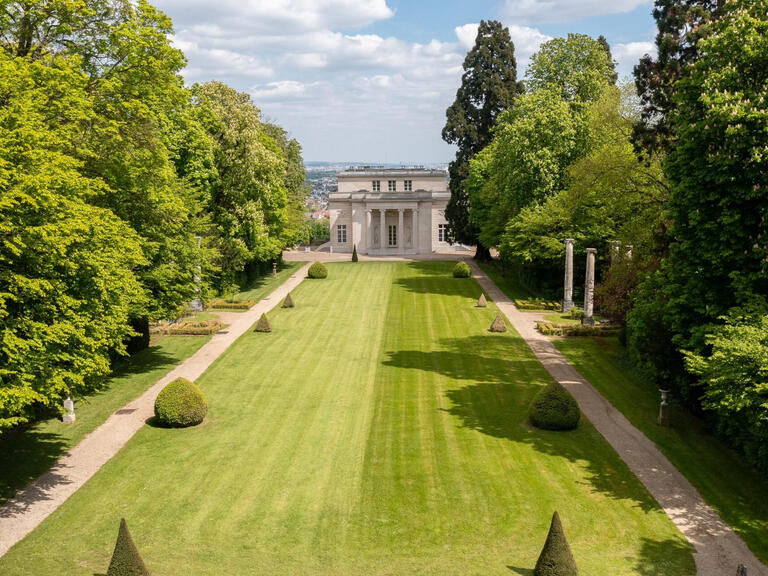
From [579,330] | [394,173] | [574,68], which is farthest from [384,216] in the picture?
[579,330]

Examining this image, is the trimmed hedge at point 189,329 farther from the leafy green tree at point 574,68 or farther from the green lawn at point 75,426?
the leafy green tree at point 574,68

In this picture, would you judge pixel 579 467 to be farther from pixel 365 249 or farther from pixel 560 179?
pixel 365 249

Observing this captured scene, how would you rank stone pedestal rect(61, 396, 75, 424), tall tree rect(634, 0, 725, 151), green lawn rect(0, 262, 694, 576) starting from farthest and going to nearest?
tall tree rect(634, 0, 725, 151), stone pedestal rect(61, 396, 75, 424), green lawn rect(0, 262, 694, 576)

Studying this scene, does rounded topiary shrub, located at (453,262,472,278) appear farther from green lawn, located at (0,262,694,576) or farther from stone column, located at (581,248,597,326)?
green lawn, located at (0,262,694,576)

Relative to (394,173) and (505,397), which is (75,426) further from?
(394,173)

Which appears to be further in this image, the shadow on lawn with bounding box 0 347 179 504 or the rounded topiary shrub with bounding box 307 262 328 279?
the rounded topiary shrub with bounding box 307 262 328 279

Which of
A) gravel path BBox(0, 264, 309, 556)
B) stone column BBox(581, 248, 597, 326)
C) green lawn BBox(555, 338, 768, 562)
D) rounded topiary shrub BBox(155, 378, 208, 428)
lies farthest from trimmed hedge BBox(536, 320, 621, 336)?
rounded topiary shrub BBox(155, 378, 208, 428)
